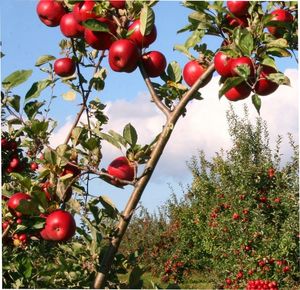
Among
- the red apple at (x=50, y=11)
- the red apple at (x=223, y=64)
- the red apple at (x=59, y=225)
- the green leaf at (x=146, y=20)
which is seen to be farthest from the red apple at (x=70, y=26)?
the red apple at (x=59, y=225)

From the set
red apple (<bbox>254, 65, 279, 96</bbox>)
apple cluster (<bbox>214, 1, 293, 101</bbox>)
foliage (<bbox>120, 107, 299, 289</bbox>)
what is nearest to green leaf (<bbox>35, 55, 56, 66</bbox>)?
apple cluster (<bbox>214, 1, 293, 101</bbox>)

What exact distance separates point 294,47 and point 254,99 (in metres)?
0.20

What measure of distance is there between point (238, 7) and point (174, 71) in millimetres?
314

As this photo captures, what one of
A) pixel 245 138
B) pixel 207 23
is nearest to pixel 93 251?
pixel 207 23

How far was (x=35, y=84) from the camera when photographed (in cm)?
201

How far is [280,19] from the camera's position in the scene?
152cm

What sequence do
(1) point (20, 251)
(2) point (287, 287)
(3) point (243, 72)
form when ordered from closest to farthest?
(3) point (243, 72), (1) point (20, 251), (2) point (287, 287)

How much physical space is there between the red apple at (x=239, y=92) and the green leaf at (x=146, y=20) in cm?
30

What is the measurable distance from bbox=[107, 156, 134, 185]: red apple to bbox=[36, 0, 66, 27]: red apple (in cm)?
57

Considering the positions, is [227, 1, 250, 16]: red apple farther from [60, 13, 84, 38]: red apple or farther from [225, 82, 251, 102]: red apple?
[60, 13, 84, 38]: red apple

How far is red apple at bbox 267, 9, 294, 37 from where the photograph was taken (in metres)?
1.52

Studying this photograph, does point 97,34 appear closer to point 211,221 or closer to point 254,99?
point 254,99

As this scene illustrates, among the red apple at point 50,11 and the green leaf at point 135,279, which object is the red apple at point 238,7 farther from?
the green leaf at point 135,279

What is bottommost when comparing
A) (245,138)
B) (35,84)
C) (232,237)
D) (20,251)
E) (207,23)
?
(20,251)
